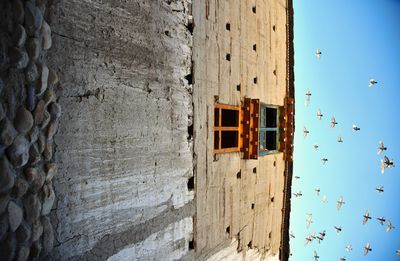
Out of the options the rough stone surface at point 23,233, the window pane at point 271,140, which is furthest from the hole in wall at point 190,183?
the window pane at point 271,140

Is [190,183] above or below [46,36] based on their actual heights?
below

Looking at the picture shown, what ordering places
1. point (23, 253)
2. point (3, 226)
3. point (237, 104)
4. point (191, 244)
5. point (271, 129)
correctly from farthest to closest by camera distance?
1. point (271, 129)
2. point (237, 104)
3. point (191, 244)
4. point (23, 253)
5. point (3, 226)

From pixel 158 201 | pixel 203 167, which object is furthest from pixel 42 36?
pixel 203 167

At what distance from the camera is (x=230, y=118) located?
650 centimetres

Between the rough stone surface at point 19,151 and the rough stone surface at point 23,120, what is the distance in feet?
0.18

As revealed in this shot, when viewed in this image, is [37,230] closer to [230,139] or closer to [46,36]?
[46,36]

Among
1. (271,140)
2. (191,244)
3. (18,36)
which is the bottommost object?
(191,244)

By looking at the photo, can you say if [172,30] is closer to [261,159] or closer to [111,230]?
[111,230]

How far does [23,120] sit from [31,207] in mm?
644

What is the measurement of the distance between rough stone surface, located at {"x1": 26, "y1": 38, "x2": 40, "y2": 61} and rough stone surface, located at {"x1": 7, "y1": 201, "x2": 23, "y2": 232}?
3.44 feet

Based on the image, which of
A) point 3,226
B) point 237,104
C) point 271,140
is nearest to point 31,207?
point 3,226

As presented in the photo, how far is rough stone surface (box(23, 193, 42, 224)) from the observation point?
2521 mm

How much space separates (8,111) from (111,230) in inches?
64.5

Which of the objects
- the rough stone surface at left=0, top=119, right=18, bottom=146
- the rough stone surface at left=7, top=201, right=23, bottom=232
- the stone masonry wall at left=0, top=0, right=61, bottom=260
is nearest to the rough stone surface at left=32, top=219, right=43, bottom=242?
the stone masonry wall at left=0, top=0, right=61, bottom=260
